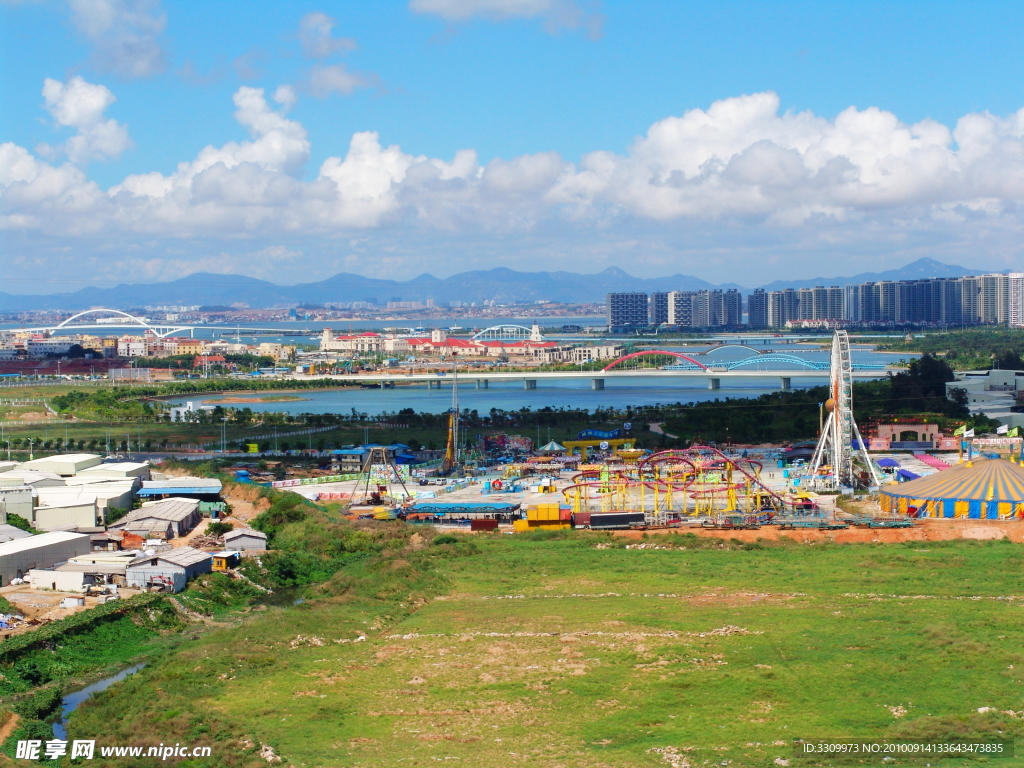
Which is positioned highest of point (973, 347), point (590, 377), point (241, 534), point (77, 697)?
point (973, 347)

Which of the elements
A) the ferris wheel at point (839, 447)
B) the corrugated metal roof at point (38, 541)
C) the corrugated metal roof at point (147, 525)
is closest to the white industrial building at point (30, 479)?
the corrugated metal roof at point (147, 525)

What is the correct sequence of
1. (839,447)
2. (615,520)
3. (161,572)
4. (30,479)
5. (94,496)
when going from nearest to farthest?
1. (161,572)
2. (94,496)
3. (615,520)
4. (30,479)
5. (839,447)

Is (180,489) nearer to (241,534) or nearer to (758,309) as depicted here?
(241,534)

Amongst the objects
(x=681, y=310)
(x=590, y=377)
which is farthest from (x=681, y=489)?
(x=681, y=310)

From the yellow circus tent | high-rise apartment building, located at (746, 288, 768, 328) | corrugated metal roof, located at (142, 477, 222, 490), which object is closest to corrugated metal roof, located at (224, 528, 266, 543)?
corrugated metal roof, located at (142, 477, 222, 490)

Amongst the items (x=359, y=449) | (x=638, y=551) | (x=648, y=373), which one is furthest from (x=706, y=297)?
(x=638, y=551)

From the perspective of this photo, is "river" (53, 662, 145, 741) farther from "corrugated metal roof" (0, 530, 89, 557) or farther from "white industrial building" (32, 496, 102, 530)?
"white industrial building" (32, 496, 102, 530)
